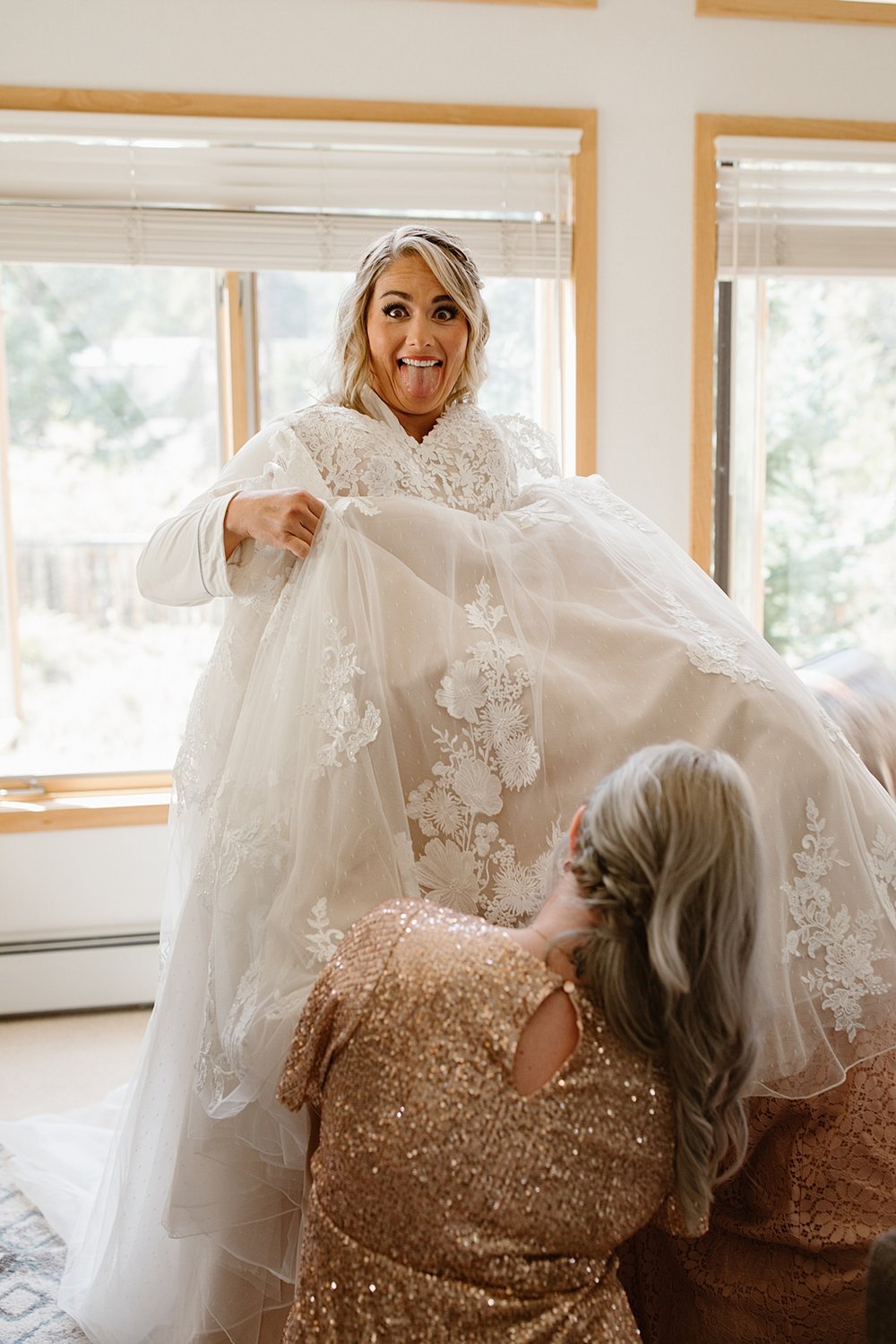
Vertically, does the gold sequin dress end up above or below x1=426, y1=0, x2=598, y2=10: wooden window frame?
below

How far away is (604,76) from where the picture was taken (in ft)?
10.2

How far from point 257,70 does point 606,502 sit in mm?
1735

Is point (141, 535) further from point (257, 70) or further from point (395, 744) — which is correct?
point (395, 744)

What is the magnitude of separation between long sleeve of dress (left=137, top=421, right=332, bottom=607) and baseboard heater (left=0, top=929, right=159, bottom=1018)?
4.94ft

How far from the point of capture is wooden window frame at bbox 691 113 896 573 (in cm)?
315

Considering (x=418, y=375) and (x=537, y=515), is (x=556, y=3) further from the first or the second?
(x=537, y=515)

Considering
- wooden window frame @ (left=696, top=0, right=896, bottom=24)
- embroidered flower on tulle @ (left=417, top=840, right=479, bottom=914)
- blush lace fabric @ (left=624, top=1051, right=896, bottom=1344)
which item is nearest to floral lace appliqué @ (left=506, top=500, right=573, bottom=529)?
embroidered flower on tulle @ (left=417, top=840, right=479, bottom=914)

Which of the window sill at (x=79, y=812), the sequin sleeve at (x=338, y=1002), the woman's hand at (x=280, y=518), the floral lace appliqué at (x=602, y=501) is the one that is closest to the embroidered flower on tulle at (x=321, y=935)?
the sequin sleeve at (x=338, y=1002)

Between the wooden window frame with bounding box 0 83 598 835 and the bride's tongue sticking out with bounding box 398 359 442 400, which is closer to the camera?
the bride's tongue sticking out with bounding box 398 359 442 400

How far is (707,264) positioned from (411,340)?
154 centimetres

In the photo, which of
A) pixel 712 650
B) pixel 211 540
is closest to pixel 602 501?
pixel 712 650

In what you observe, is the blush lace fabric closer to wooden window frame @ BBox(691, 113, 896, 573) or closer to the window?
wooden window frame @ BBox(691, 113, 896, 573)

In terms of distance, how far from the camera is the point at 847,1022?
1481 millimetres

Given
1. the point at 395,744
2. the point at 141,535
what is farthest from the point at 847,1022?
the point at 141,535
